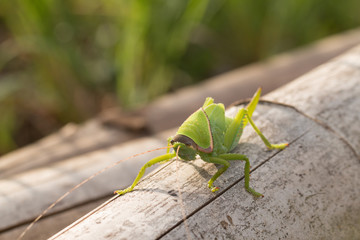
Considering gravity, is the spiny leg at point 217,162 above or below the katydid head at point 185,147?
below

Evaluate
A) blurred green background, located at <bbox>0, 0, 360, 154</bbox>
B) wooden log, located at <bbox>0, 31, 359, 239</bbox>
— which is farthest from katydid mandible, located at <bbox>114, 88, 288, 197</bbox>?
blurred green background, located at <bbox>0, 0, 360, 154</bbox>

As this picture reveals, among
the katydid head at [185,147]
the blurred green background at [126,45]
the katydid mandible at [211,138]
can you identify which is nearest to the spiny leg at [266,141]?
the katydid mandible at [211,138]

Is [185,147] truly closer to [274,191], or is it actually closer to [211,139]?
[211,139]

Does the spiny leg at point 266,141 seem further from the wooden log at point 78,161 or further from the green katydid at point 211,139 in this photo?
the wooden log at point 78,161

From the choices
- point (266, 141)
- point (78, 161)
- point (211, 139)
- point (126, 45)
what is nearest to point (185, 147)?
point (211, 139)

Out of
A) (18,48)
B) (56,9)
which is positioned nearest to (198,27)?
(56,9)

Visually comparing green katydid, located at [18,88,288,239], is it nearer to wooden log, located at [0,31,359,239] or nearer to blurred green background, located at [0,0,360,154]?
wooden log, located at [0,31,359,239]

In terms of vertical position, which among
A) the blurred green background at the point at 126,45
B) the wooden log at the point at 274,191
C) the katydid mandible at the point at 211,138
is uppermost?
the blurred green background at the point at 126,45
